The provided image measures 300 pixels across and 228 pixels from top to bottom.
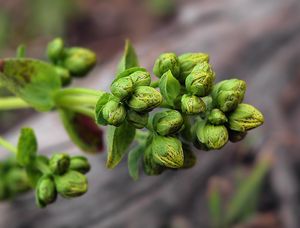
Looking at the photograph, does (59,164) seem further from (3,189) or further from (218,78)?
(218,78)

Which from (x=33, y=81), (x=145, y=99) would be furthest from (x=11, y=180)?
(x=145, y=99)

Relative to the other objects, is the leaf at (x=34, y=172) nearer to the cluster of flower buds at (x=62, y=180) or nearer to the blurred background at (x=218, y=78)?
the cluster of flower buds at (x=62, y=180)

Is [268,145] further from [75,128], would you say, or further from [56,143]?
[75,128]

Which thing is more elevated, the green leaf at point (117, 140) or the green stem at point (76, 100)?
the green stem at point (76, 100)

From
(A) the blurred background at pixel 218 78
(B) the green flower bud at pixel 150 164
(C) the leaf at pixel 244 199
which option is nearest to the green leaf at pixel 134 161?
(B) the green flower bud at pixel 150 164

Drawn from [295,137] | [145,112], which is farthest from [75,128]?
[295,137]
